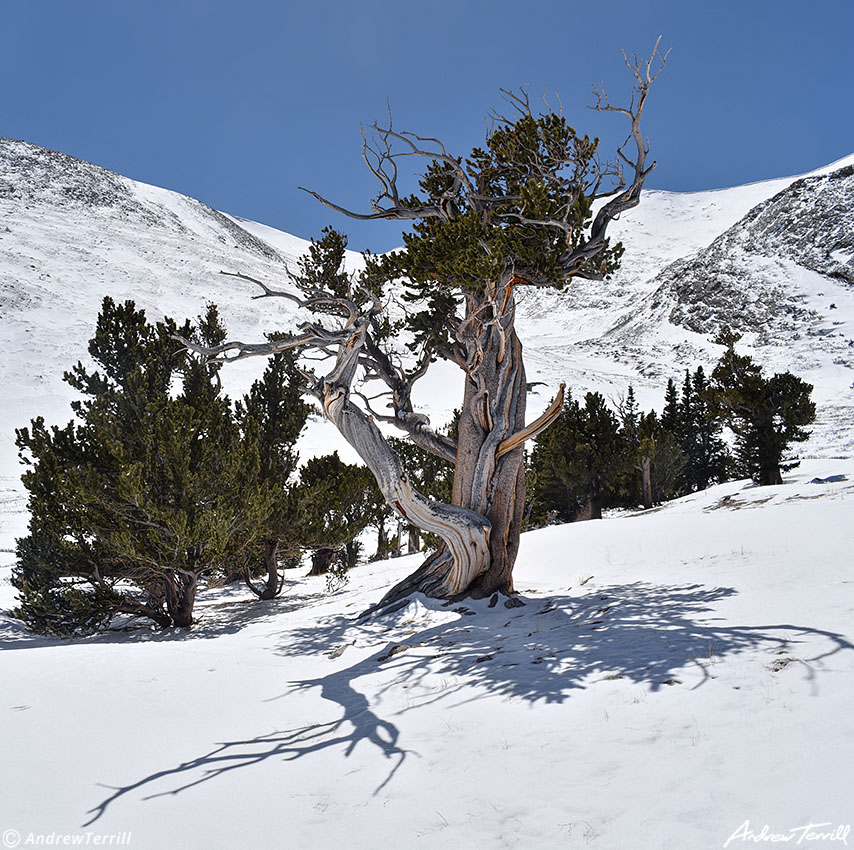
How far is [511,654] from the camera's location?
5.60 m

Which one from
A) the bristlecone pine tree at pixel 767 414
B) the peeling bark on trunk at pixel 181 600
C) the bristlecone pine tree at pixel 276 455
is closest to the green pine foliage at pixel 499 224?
the bristlecone pine tree at pixel 276 455

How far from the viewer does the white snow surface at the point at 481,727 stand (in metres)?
2.78

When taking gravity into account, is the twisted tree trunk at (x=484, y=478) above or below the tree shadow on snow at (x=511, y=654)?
above

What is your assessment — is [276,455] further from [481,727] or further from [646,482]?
[646,482]

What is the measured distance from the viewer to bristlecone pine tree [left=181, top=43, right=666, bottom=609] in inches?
327

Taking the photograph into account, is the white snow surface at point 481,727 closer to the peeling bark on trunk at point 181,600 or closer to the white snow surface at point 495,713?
the white snow surface at point 495,713

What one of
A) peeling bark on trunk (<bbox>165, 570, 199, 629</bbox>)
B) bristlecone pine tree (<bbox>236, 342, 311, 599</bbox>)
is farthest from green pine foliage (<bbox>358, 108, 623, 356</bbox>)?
peeling bark on trunk (<bbox>165, 570, 199, 629</bbox>)

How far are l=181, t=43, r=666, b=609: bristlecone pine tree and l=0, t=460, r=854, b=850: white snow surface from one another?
1619 millimetres

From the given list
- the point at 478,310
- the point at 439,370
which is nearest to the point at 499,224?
the point at 478,310

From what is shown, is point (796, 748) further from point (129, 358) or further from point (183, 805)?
point (129, 358)

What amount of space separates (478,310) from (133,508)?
6969 millimetres

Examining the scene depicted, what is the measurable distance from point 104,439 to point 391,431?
35.8m

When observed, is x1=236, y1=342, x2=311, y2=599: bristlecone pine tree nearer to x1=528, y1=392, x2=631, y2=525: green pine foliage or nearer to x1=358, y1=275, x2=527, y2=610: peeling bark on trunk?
x1=358, y1=275, x2=527, y2=610: peeling bark on trunk

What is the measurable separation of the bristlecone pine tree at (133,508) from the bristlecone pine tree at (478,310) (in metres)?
3.12
